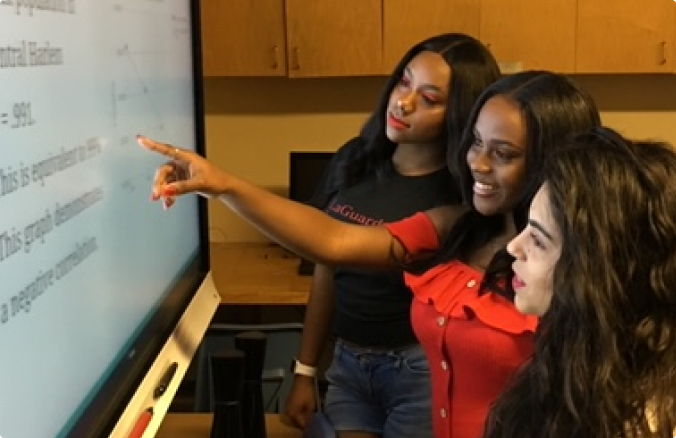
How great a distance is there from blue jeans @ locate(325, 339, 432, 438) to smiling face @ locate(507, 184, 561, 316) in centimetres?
62

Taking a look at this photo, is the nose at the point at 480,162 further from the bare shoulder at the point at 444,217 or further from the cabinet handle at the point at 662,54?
the cabinet handle at the point at 662,54

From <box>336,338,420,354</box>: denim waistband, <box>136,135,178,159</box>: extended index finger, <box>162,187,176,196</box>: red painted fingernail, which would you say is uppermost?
<box>136,135,178,159</box>: extended index finger

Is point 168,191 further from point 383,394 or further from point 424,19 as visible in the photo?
point 424,19

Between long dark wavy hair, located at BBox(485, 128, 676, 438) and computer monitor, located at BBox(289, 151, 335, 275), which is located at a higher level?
long dark wavy hair, located at BBox(485, 128, 676, 438)

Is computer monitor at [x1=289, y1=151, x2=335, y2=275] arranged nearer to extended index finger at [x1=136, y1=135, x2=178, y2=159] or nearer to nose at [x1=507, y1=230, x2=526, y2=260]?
extended index finger at [x1=136, y1=135, x2=178, y2=159]

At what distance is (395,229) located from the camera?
5.35ft

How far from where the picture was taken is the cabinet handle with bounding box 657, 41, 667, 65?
9.90ft

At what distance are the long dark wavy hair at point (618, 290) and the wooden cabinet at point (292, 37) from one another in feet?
6.98

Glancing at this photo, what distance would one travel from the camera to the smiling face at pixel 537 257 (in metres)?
1.03

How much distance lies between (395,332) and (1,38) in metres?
1.16

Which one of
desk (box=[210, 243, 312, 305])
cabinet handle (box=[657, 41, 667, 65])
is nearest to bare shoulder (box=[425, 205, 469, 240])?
desk (box=[210, 243, 312, 305])

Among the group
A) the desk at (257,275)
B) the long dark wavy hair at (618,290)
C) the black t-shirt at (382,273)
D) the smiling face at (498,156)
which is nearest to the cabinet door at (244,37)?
the desk at (257,275)

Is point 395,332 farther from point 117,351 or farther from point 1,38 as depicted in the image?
point 1,38

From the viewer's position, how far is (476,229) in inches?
60.5
